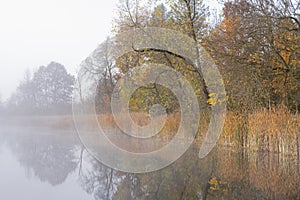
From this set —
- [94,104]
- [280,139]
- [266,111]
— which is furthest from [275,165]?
[94,104]

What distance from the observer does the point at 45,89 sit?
→ 125ft

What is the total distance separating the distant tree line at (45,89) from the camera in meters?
36.0

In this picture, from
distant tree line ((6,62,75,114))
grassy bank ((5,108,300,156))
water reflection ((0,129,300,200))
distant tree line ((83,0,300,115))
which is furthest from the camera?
distant tree line ((6,62,75,114))

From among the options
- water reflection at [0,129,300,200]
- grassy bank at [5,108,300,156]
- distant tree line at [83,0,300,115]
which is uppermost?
distant tree line at [83,0,300,115]

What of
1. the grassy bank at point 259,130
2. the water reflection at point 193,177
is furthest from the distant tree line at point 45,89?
the water reflection at point 193,177

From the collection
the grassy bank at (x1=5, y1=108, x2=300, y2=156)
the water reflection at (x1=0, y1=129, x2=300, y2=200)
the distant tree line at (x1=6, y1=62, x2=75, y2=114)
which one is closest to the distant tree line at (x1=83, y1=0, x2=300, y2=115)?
the grassy bank at (x1=5, y1=108, x2=300, y2=156)

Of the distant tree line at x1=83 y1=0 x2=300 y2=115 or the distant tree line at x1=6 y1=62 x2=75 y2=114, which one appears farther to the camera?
the distant tree line at x1=6 y1=62 x2=75 y2=114

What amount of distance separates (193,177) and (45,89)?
112ft

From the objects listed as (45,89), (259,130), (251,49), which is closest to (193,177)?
(259,130)

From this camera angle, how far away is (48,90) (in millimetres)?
37844

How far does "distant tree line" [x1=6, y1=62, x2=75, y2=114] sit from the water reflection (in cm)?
2753

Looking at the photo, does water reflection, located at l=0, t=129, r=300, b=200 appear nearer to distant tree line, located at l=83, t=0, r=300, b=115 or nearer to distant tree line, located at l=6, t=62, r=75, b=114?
distant tree line, located at l=83, t=0, r=300, b=115

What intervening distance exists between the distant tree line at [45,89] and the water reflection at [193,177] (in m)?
27.5

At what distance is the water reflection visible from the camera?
16.9 feet
